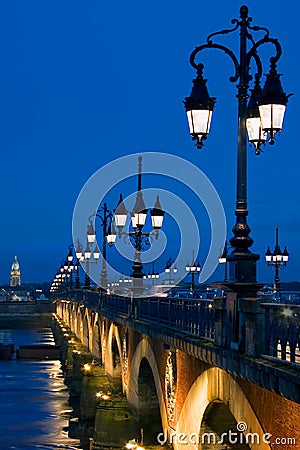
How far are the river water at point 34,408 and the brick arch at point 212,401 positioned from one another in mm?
19220

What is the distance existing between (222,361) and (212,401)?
325 centimetres

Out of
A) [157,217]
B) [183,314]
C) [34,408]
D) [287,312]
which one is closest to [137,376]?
[157,217]

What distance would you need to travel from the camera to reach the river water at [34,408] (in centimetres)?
4091

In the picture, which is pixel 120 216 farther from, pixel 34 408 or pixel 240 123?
pixel 34 408

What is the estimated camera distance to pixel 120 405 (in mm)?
32406

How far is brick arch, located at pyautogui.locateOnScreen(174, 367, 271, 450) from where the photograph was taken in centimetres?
1370

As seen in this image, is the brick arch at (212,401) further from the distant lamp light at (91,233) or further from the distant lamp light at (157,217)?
the distant lamp light at (91,233)

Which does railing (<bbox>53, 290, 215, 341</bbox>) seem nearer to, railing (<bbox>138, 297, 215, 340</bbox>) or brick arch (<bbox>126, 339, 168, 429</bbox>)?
railing (<bbox>138, 297, 215, 340</bbox>)

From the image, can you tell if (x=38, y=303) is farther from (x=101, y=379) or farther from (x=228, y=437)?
(x=228, y=437)

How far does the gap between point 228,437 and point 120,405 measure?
46.2ft

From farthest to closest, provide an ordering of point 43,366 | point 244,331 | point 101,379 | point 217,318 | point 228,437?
point 43,366 < point 101,379 < point 228,437 < point 217,318 < point 244,331

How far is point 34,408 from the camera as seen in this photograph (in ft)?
168

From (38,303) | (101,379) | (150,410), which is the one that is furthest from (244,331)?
(38,303)

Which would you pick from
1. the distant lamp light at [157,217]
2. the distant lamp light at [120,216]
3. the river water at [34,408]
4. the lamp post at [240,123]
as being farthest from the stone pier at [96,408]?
the lamp post at [240,123]
